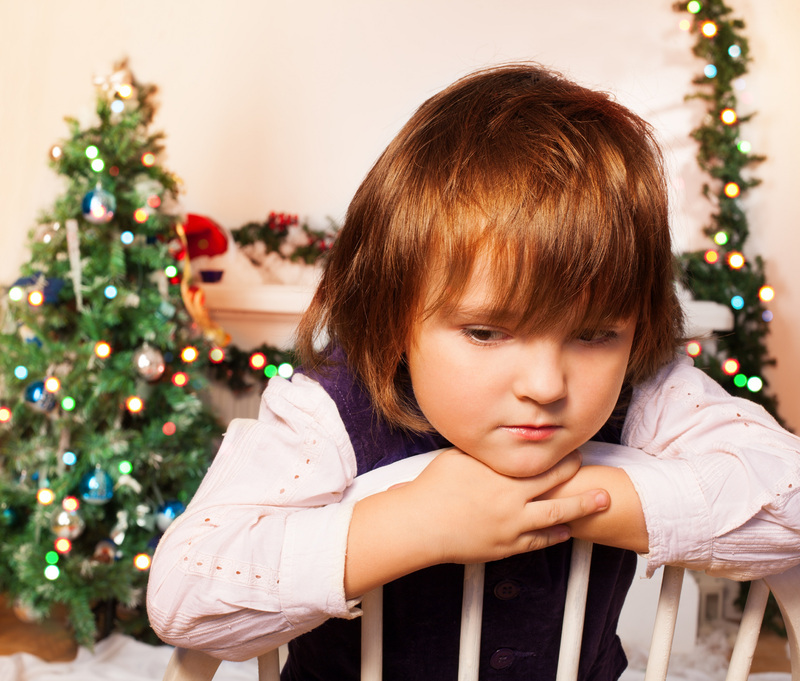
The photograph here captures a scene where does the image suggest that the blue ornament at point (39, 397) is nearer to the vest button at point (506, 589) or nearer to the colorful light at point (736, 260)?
the vest button at point (506, 589)

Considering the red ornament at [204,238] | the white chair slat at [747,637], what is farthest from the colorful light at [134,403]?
the white chair slat at [747,637]

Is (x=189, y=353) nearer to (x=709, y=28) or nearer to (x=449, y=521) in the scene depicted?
(x=449, y=521)

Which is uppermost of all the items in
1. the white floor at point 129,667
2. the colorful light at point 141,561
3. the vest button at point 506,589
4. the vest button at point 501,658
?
the vest button at point 506,589

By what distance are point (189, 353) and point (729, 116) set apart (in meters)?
2.12

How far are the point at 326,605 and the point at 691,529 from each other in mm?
279

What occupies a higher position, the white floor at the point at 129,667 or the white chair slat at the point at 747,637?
the white chair slat at the point at 747,637

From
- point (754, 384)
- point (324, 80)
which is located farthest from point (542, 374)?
point (324, 80)

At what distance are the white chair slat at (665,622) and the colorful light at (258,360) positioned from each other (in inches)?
87.4

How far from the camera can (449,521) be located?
49 centimetres

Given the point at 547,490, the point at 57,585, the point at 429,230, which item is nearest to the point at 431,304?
the point at 429,230

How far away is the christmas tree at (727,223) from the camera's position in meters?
2.62

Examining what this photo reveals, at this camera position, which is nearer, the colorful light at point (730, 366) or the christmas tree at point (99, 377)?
the christmas tree at point (99, 377)

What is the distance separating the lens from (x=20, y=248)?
2844mm

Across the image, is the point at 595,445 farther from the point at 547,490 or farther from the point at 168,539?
the point at 168,539
